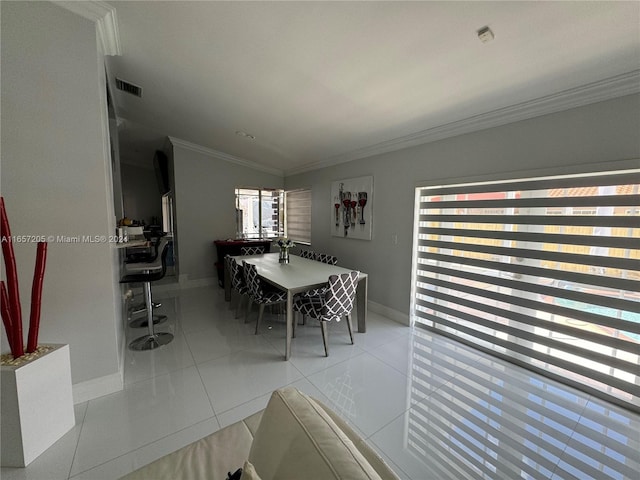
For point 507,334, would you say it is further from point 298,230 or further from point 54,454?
point 298,230

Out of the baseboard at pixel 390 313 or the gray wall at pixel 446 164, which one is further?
the baseboard at pixel 390 313

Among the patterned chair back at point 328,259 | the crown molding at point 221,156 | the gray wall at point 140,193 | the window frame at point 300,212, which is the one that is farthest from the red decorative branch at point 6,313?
the gray wall at point 140,193

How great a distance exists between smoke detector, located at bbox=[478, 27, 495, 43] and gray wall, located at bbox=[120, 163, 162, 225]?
8.69m

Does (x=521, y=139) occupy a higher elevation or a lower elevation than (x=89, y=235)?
higher

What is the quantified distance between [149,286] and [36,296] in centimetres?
129

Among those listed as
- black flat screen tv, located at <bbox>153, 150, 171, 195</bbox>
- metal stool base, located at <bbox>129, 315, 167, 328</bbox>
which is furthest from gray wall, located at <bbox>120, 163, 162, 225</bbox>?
metal stool base, located at <bbox>129, 315, 167, 328</bbox>

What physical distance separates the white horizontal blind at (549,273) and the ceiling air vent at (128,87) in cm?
375

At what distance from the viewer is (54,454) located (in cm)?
143

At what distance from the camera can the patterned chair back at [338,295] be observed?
2422mm

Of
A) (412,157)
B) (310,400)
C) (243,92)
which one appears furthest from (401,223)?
(310,400)

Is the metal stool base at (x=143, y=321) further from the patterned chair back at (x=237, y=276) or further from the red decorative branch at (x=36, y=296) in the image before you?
the red decorative branch at (x=36, y=296)

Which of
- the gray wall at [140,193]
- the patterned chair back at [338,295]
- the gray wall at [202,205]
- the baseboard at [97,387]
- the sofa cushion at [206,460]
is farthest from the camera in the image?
the gray wall at [140,193]

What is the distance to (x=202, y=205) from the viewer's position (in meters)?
4.96

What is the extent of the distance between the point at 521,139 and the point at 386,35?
5.14ft
